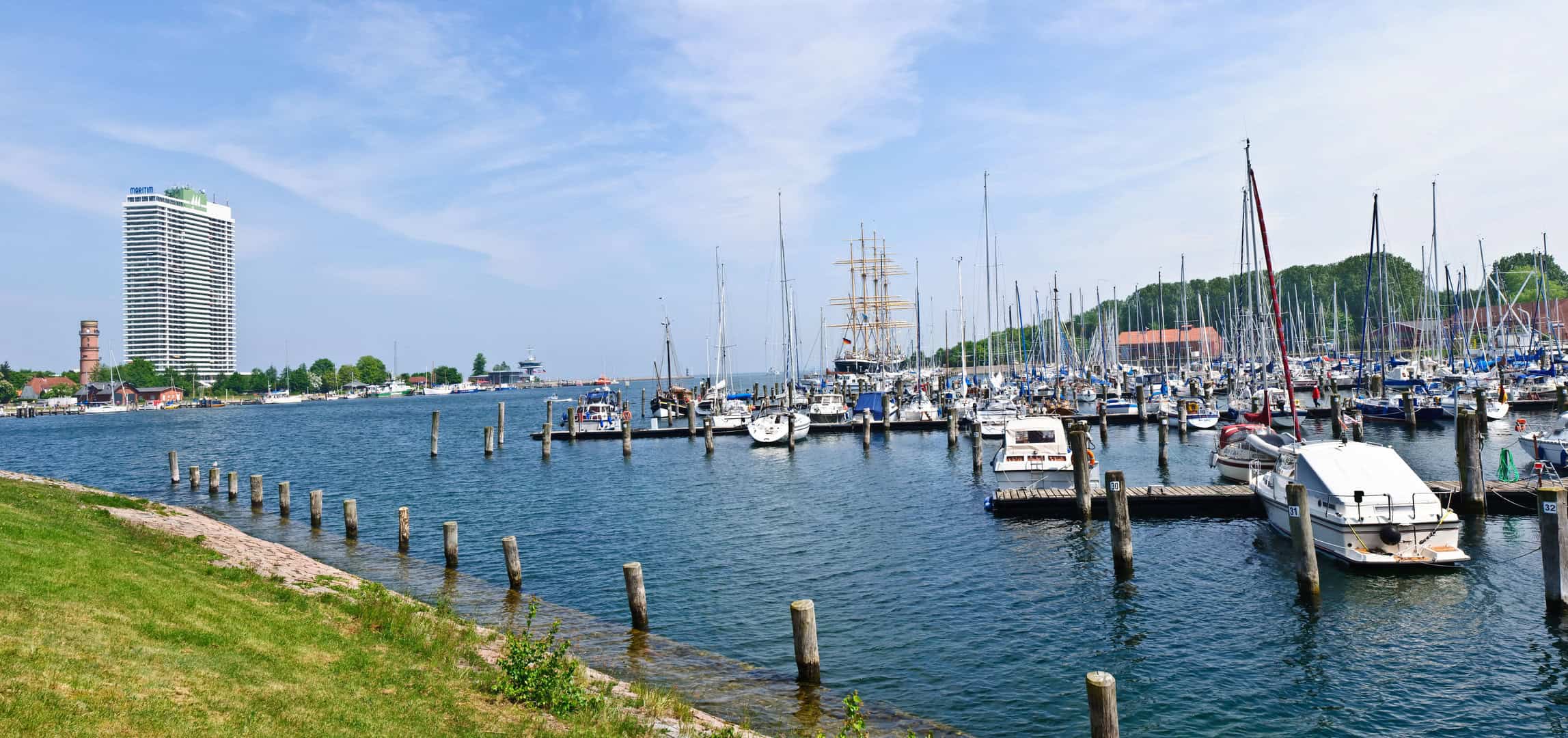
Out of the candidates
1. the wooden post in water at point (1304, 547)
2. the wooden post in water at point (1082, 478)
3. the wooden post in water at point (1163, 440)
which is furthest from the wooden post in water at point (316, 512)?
the wooden post in water at point (1163, 440)

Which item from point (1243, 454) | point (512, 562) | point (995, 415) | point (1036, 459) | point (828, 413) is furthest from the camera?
point (828, 413)

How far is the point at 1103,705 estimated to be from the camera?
11.3m

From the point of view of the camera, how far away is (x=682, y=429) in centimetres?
6925

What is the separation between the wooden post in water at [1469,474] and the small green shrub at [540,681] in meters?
27.5

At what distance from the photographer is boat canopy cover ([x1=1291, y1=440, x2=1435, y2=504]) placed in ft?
74.3

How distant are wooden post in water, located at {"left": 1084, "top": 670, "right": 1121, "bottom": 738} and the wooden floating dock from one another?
1987cm

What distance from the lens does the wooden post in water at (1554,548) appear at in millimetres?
17984

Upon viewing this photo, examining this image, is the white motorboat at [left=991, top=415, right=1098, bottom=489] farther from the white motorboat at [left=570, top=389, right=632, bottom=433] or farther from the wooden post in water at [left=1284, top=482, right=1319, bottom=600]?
the white motorboat at [left=570, top=389, right=632, bottom=433]

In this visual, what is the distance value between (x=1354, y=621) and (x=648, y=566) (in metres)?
18.0

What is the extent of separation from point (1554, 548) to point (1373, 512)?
4173 mm

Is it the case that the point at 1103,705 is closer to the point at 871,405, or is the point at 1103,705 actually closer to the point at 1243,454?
the point at 1243,454

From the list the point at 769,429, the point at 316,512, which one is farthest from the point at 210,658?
the point at 769,429

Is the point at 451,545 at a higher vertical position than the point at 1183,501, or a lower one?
lower

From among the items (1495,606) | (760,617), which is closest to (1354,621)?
(1495,606)
